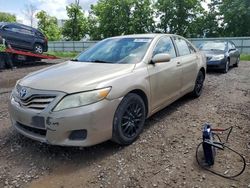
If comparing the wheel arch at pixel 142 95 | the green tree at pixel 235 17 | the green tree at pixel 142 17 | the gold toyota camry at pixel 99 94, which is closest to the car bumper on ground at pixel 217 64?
the gold toyota camry at pixel 99 94

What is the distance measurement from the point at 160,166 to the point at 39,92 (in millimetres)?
1700

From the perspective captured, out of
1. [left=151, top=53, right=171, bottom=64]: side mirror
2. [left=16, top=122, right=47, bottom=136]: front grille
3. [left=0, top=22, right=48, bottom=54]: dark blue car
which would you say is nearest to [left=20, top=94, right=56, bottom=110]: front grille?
[left=16, top=122, right=47, bottom=136]: front grille

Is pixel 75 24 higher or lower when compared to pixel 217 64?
higher

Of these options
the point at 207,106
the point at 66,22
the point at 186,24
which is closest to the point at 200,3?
the point at 186,24

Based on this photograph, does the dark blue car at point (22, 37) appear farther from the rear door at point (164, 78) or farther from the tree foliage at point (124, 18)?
the tree foliage at point (124, 18)

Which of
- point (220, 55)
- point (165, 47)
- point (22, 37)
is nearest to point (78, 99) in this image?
point (165, 47)

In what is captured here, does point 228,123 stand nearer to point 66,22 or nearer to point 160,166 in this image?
point 160,166

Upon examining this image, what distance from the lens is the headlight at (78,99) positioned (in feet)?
10.7

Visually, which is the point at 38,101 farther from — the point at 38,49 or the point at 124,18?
the point at 124,18

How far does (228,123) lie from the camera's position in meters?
4.76

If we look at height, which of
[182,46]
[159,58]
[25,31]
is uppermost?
[25,31]

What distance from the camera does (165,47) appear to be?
4996 millimetres

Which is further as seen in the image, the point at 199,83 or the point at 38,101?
the point at 199,83

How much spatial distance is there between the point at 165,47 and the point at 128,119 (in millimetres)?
1778
